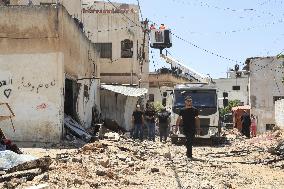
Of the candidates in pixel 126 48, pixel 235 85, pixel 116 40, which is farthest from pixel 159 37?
pixel 235 85

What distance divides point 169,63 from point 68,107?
18.1 metres

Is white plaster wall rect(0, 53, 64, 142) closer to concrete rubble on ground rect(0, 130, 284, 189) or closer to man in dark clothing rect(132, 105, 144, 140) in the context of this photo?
man in dark clothing rect(132, 105, 144, 140)

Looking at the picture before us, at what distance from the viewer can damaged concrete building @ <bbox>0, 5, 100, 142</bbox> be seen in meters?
15.3

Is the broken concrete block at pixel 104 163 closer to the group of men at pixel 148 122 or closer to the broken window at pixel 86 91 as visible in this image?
the group of men at pixel 148 122

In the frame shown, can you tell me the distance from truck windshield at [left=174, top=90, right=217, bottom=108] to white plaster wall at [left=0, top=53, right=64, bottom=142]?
562 cm

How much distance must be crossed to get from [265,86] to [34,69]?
20707 mm

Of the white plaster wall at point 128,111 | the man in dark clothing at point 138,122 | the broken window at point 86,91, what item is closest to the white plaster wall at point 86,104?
the broken window at point 86,91

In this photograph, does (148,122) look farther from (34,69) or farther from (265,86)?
(265,86)

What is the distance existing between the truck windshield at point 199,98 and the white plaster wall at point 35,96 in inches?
221

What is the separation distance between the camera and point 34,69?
15.5 m

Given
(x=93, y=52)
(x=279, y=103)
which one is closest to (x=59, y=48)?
(x=93, y=52)

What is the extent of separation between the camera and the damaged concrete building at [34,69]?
15.3 m

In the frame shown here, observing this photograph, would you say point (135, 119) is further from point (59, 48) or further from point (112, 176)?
point (112, 176)

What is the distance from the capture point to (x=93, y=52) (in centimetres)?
2366
